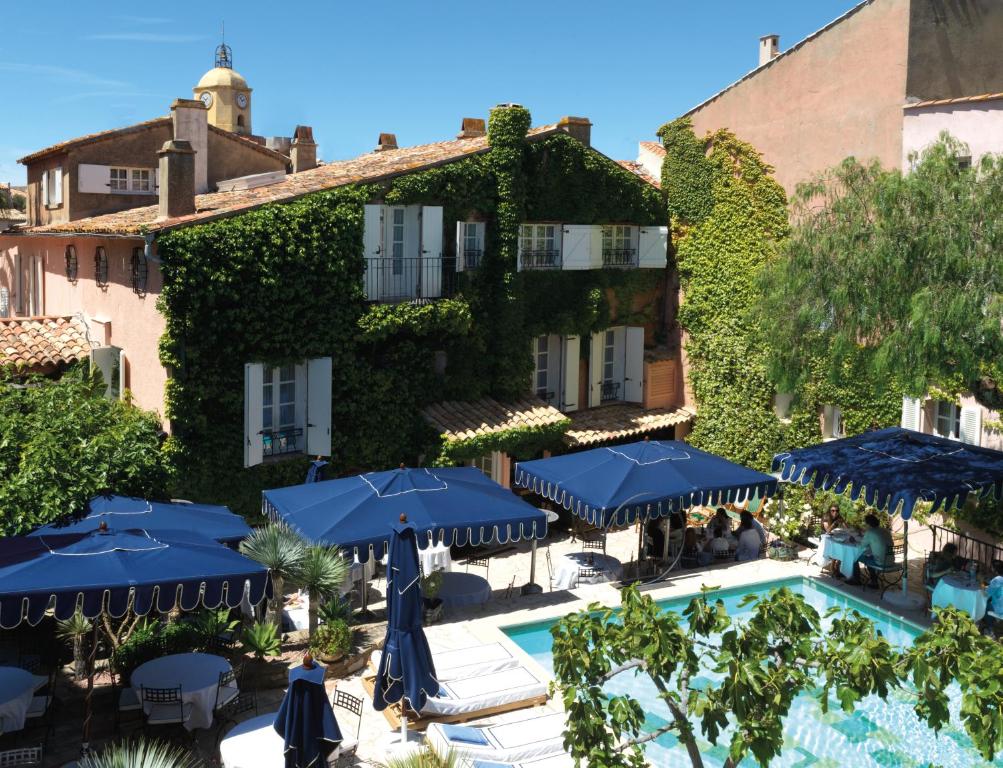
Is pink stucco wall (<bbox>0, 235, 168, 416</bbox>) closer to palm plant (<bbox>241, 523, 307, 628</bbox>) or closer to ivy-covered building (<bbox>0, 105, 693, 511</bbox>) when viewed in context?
ivy-covered building (<bbox>0, 105, 693, 511</bbox>)

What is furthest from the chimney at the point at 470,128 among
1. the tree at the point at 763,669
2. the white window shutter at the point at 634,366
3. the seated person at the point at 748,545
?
the tree at the point at 763,669

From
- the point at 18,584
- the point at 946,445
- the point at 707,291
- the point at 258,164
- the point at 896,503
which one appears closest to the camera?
the point at 18,584

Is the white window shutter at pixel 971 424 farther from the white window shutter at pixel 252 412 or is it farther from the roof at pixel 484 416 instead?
the white window shutter at pixel 252 412

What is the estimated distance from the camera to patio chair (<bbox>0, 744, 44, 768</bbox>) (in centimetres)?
1013

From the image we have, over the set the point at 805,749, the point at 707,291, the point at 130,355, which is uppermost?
the point at 707,291

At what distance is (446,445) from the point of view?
21.0 meters

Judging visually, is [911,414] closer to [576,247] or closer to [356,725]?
[576,247]

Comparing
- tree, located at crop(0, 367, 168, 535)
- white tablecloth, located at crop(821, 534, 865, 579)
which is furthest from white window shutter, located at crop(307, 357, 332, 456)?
white tablecloth, located at crop(821, 534, 865, 579)

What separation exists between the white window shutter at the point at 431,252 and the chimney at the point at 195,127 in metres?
7.86

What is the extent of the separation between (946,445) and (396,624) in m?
10.5

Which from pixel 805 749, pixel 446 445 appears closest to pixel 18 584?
pixel 805 749

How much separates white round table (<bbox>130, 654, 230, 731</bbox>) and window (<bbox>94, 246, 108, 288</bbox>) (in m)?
11.3

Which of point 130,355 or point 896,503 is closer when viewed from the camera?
point 896,503

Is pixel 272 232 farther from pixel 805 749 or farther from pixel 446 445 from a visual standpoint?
pixel 805 749
